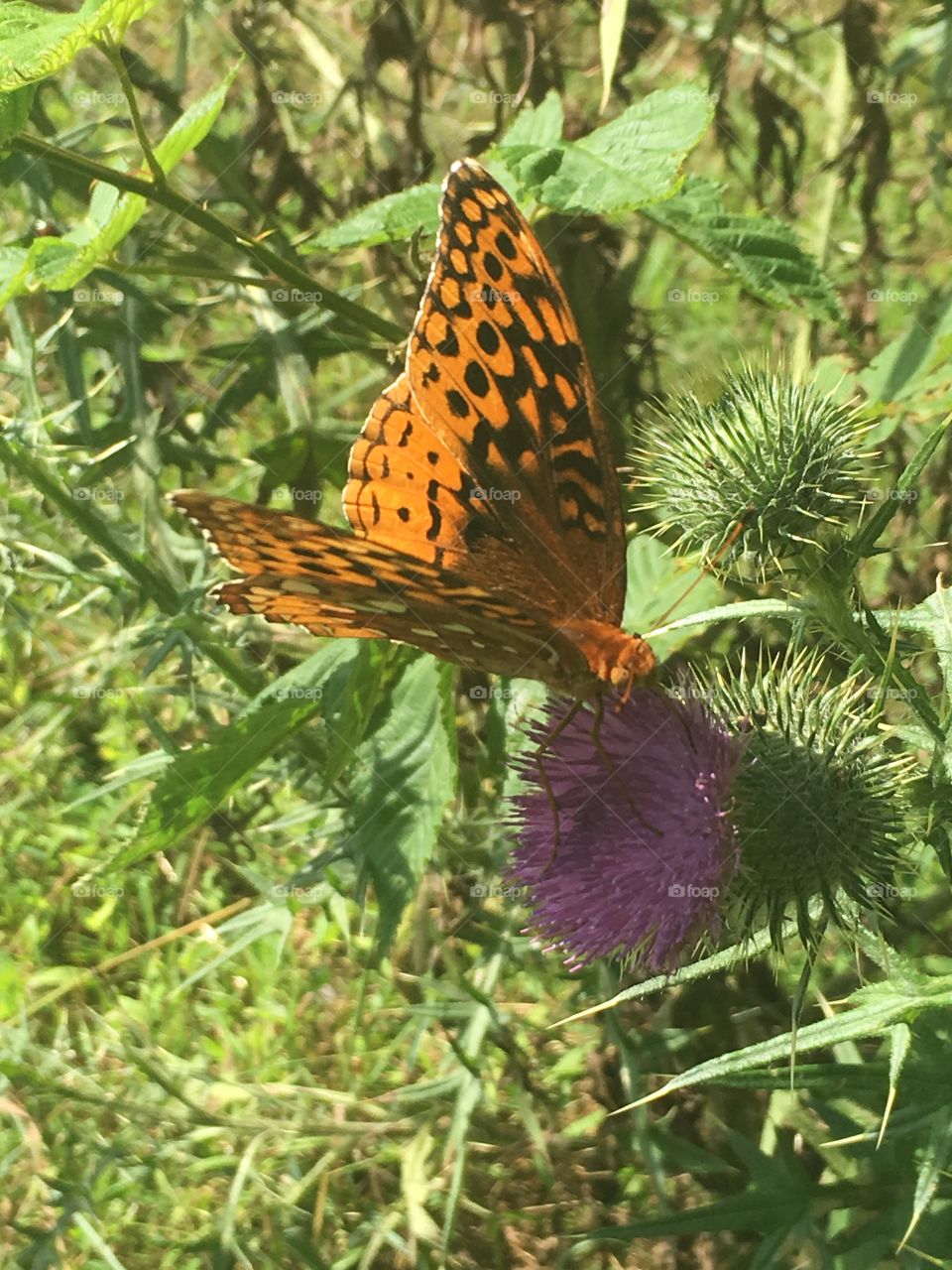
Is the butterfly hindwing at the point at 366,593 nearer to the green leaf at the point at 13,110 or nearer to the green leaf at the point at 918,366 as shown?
the green leaf at the point at 13,110

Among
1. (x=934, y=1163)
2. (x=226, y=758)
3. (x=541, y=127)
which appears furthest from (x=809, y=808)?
(x=541, y=127)

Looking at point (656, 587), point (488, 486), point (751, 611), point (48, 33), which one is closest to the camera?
point (751, 611)

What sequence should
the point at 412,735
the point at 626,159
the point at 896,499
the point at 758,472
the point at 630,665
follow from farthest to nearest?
1. the point at 412,735
2. the point at 626,159
3. the point at 758,472
4. the point at 630,665
5. the point at 896,499

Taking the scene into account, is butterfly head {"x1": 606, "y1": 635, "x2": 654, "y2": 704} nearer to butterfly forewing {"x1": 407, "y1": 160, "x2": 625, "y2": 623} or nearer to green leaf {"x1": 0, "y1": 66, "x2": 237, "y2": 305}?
butterfly forewing {"x1": 407, "y1": 160, "x2": 625, "y2": 623}

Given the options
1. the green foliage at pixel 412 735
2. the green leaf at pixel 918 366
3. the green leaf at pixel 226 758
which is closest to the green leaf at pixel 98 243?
the green foliage at pixel 412 735

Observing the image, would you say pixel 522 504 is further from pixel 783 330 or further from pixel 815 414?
pixel 783 330

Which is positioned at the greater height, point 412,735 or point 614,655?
point 614,655

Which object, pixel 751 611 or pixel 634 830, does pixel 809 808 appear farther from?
pixel 751 611

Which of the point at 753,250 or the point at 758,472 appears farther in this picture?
the point at 753,250
